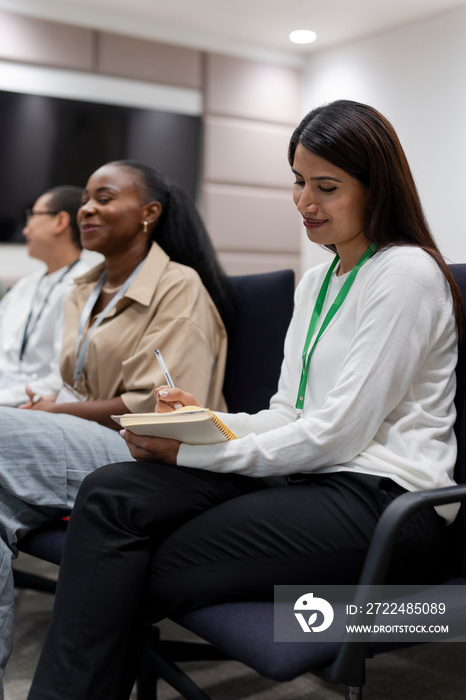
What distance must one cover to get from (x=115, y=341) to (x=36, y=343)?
2.13 ft

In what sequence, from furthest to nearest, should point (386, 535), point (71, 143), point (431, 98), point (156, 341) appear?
point (431, 98)
point (71, 143)
point (156, 341)
point (386, 535)

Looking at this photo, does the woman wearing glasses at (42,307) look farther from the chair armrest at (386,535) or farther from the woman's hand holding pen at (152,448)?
the chair armrest at (386,535)

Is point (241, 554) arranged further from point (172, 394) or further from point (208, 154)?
point (208, 154)

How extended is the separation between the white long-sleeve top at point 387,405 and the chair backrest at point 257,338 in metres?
0.61

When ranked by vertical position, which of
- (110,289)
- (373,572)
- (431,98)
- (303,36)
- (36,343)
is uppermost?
(303,36)

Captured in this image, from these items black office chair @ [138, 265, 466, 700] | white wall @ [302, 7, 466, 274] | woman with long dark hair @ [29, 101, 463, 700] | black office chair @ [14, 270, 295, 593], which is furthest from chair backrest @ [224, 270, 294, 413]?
white wall @ [302, 7, 466, 274]

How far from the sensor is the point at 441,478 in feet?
4.37

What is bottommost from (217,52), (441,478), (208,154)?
(441,478)

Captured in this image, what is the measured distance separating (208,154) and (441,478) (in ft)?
16.6

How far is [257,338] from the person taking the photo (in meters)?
2.09

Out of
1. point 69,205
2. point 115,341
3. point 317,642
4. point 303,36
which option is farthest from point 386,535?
point 303,36

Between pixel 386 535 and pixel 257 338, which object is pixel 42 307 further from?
pixel 386 535

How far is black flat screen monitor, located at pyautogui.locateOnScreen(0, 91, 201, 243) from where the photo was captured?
5.31 metres

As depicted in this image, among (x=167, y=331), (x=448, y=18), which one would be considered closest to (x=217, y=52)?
(x=448, y=18)
